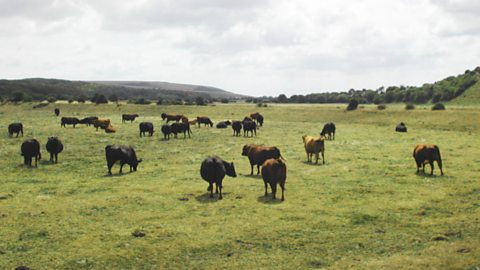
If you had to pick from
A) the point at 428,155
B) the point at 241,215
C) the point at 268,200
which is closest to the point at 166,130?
the point at 268,200

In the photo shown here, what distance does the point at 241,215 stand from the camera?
55.6 ft

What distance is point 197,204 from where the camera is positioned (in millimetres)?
18625

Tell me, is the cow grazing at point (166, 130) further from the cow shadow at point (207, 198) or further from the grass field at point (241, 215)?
the cow shadow at point (207, 198)

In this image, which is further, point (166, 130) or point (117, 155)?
point (166, 130)

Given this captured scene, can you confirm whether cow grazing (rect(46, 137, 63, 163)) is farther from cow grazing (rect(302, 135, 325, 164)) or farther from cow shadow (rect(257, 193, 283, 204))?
cow grazing (rect(302, 135, 325, 164))

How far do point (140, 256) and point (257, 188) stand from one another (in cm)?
938

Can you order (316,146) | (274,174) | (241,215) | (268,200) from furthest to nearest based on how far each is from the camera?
1. (316,146)
2. (274,174)
3. (268,200)
4. (241,215)

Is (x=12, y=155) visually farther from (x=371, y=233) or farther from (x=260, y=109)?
(x=260, y=109)

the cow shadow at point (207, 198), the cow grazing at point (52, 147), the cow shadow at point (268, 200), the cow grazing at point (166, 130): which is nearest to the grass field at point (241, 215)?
the cow shadow at point (207, 198)

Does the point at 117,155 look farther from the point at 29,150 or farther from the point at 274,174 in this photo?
the point at 274,174

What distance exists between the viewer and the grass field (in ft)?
42.2

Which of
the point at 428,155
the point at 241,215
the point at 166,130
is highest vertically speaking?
the point at 428,155

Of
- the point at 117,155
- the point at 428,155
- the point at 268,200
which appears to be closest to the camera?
the point at 268,200

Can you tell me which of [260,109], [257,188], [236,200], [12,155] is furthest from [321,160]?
[260,109]
